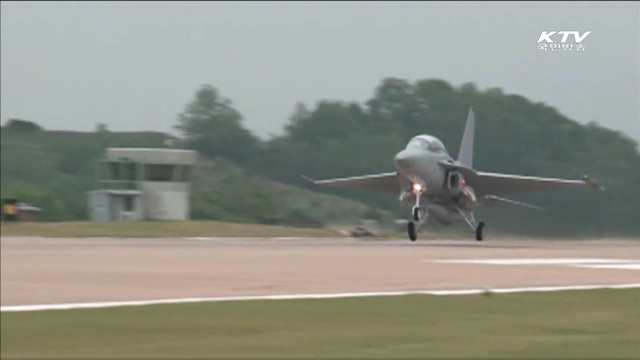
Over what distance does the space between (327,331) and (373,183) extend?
4435 centimetres

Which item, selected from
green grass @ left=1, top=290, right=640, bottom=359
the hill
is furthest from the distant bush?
green grass @ left=1, top=290, right=640, bottom=359

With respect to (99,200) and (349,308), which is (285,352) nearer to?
(349,308)

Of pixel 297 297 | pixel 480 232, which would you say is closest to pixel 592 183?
pixel 480 232

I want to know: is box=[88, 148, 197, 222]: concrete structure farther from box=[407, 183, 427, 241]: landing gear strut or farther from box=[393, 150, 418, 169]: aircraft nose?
box=[407, 183, 427, 241]: landing gear strut

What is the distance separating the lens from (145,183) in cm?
6219

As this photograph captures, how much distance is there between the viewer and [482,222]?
47906mm

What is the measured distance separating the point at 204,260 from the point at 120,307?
9.94m

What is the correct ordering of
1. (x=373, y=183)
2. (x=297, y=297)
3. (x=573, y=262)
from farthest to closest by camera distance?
(x=373, y=183)
(x=573, y=262)
(x=297, y=297)

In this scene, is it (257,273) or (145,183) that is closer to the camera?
(257,273)

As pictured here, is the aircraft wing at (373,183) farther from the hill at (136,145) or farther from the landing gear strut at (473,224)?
the landing gear strut at (473,224)

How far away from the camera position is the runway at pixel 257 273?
14.6 meters

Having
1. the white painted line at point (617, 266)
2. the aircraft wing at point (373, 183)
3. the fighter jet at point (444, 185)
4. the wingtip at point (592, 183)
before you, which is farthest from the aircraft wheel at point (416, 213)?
the white painted line at point (617, 266)

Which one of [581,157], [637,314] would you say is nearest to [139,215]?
[581,157]

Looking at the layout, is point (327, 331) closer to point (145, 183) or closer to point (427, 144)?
point (427, 144)
